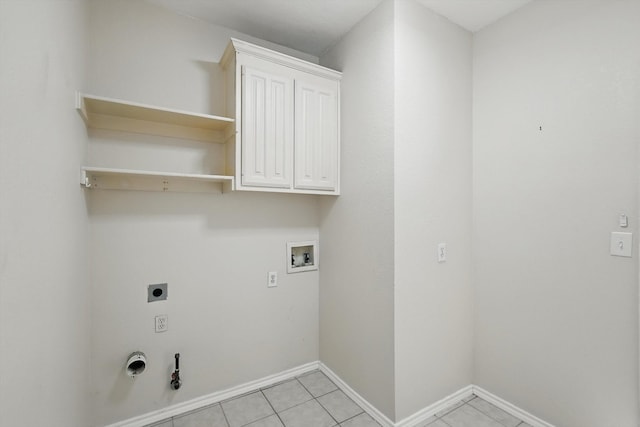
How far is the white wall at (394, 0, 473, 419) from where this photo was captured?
68.5 inches

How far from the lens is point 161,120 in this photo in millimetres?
1775

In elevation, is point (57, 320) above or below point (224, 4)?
below

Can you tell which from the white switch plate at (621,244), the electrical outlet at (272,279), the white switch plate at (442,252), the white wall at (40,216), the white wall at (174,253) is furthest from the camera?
the electrical outlet at (272,279)

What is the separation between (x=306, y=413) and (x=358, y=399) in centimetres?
36

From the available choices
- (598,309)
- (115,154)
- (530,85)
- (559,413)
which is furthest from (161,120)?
(559,413)

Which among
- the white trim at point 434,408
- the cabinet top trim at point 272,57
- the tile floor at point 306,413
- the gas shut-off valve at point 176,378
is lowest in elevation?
the tile floor at point 306,413

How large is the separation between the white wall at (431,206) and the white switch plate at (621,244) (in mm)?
742

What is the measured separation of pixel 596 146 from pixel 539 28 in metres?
0.80

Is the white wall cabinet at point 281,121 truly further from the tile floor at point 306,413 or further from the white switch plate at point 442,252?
the tile floor at point 306,413

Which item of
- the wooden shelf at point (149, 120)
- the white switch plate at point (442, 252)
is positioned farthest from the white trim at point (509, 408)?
the wooden shelf at point (149, 120)

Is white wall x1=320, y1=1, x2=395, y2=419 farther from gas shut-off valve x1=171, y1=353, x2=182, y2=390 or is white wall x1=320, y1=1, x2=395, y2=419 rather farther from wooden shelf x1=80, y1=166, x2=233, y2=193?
gas shut-off valve x1=171, y1=353, x2=182, y2=390

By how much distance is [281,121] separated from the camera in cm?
193

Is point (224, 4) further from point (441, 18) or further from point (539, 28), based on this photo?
point (539, 28)

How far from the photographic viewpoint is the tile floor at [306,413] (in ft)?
5.84
